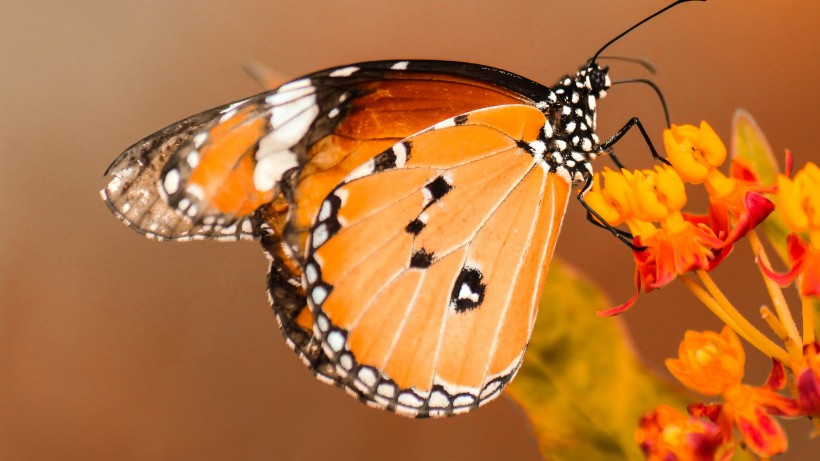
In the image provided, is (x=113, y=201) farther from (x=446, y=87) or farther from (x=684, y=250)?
(x=684, y=250)

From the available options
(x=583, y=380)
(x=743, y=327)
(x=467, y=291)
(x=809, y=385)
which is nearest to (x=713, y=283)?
(x=743, y=327)

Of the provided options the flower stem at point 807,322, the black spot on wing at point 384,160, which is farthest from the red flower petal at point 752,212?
the black spot on wing at point 384,160

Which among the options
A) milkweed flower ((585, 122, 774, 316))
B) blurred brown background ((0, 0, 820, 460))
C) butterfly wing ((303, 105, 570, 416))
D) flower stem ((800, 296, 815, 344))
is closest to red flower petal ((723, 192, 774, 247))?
milkweed flower ((585, 122, 774, 316))

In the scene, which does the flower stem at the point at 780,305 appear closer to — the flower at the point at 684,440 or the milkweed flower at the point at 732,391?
the milkweed flower at the point at 732,391

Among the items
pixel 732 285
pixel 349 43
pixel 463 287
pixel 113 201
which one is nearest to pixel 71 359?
pixel 349 43

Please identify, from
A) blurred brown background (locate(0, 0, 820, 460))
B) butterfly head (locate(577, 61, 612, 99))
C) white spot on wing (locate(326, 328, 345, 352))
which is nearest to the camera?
white spot on wing (locate(326, 328, 345, 352))

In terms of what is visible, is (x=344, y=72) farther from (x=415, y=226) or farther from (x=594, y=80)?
(x=594, y=80)

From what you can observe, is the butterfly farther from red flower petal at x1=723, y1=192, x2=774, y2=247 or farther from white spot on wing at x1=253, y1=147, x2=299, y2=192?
red flower petal at x1=723, y1=192, x2=774, y2=247
